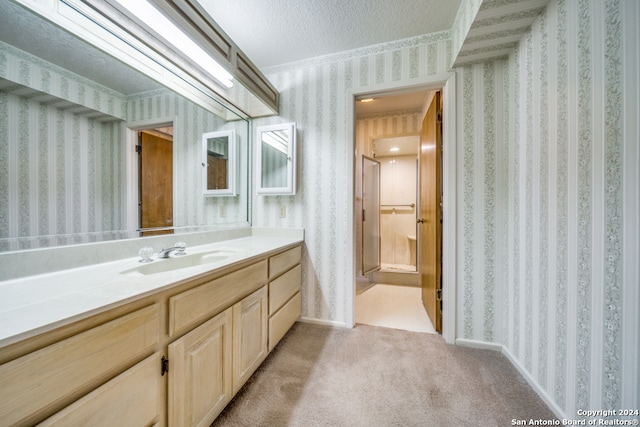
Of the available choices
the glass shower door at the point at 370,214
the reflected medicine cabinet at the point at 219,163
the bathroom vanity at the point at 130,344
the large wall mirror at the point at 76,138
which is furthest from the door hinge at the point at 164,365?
the glass shower door at the point at 370,214

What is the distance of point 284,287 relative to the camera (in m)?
1.74

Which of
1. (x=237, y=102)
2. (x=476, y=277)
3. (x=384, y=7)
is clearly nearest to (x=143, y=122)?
(x=237, y=102)

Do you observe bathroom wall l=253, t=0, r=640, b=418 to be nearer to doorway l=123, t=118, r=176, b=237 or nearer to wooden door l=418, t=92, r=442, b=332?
wooden door l=418, t=92, r=442, b=332

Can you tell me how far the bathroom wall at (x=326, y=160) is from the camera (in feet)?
6.48

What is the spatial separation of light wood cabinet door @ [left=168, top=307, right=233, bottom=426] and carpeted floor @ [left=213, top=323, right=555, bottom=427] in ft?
0.70

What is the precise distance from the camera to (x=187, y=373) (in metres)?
0.89

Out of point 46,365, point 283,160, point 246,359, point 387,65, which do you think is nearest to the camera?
point 46,365

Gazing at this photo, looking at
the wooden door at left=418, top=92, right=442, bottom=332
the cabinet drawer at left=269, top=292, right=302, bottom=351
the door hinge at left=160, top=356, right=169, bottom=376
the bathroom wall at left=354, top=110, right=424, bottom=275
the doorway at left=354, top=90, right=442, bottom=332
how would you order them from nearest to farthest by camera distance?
the door hinge at left=160, top=356, right=169, bottom=376
the cabinet drawer at left=269, top=292, right=302, bottom=351
the wooden door at left=418, top=92, right=442, bottom=332
the doorway at left=354, top=90, right=442, bottom=332
the bathroom wall at left=354, top=110, right=424, bottom=275

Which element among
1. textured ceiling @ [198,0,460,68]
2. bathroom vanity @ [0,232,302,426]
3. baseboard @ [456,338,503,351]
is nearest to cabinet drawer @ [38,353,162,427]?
bathroom vanity @ [0,232,302,426]

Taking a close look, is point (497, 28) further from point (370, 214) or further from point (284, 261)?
point (370, 214)

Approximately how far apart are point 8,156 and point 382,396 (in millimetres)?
1987

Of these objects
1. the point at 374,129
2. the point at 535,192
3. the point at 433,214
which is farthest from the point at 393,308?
the point at 374,129

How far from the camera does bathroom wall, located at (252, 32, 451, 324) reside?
197 centimetres

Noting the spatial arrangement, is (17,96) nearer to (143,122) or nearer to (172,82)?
(143,122)
